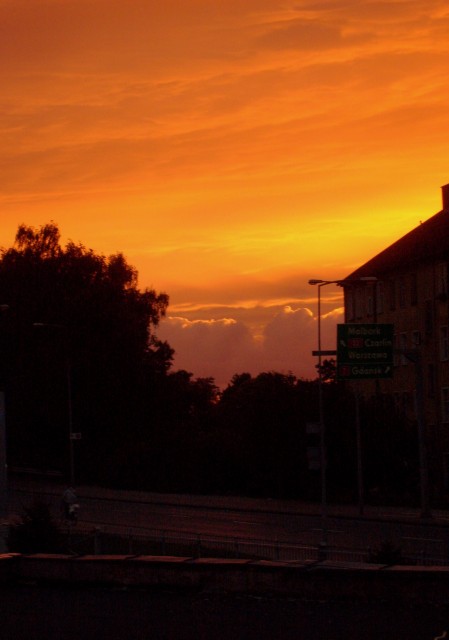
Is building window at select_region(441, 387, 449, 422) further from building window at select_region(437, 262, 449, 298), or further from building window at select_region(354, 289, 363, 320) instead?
building window at select_region(354, 289, 363, 320)

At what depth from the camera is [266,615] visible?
41.7ft

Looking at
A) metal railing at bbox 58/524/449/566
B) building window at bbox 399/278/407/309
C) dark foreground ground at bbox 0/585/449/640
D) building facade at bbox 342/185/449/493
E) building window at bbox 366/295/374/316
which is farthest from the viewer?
building window at bbox 366/295/374/316

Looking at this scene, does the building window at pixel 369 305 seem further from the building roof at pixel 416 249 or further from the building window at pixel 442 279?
the building window at pixel 442 279

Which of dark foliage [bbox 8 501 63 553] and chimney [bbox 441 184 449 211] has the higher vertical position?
chimney [bbox 441 184 449 211]

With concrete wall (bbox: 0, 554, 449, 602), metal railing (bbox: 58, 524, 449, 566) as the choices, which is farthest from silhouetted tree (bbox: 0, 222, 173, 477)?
concrete wall (bbox: 0, 554, 449, 602)

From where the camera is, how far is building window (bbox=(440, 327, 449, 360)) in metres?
78.2

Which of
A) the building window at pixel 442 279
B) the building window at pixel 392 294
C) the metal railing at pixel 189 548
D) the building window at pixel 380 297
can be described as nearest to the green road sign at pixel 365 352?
the metal railing at pixel 189 548

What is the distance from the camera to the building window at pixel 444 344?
78.2 meters

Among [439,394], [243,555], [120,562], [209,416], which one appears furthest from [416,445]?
[209,416]

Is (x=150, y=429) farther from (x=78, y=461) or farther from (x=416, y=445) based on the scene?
(x=416, y=445)

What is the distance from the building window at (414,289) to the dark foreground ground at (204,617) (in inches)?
2749

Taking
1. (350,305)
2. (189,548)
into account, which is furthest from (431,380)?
(189,548)

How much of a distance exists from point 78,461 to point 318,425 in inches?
1880

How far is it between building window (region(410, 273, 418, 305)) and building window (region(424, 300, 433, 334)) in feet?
6.20
